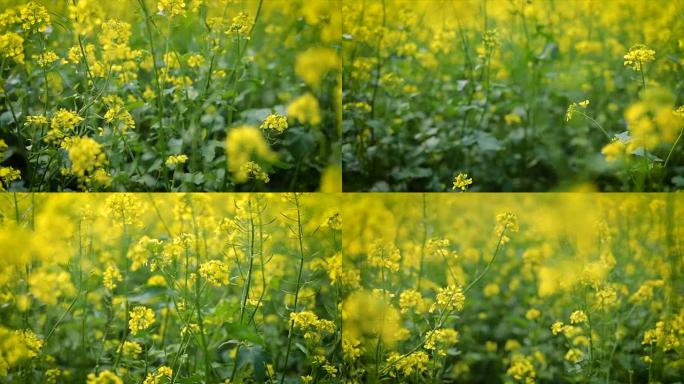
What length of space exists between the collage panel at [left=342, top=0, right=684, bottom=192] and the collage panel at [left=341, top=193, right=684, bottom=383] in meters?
0.07

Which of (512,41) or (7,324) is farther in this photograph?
(512,41)

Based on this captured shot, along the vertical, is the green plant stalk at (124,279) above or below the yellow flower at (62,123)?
below

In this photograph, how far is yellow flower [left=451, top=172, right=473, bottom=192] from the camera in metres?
2.30

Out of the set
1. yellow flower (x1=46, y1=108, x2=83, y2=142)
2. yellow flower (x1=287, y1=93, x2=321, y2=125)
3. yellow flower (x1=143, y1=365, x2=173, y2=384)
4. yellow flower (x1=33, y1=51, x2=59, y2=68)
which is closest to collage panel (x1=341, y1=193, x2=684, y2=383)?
yellow flower (x1=287, y1=93, x2=321, y2=125)

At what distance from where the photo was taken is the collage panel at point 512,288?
2285 mm

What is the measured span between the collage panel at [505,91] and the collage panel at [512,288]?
7cm

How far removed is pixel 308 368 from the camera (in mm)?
2311

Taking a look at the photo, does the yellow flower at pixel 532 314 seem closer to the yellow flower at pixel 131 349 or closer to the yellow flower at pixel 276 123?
the yellow flower at pixel 276 123

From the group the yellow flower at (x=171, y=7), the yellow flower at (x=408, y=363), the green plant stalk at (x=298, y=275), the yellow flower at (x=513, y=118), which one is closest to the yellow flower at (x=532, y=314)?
the yellow flower at (x=408, y=363)

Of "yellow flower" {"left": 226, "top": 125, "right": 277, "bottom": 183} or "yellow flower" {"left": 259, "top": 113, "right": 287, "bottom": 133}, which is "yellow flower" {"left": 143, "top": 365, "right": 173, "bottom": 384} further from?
"yellow flower" {"left": 259, "top": 113, "right": 287, "bottom": 133}

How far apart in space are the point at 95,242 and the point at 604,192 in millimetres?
1302

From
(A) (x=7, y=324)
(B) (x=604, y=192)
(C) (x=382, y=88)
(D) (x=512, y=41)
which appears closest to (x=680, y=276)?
(B) (x=604, y=192)

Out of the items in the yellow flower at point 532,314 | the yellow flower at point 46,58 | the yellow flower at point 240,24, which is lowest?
the yellow flower at point 532,314

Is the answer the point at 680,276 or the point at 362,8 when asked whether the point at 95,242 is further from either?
the point at 680,276
